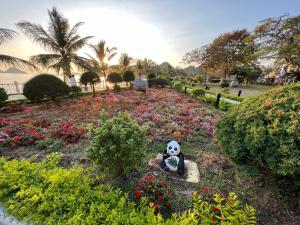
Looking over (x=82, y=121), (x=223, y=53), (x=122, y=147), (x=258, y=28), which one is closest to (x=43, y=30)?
(x=82, y=121)

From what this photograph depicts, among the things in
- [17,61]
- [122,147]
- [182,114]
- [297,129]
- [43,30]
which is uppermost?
[43,30]

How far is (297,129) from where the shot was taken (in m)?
1.71

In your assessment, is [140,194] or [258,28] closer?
[140,194]

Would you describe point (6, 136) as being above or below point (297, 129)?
below

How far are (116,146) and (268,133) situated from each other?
2.19 metres

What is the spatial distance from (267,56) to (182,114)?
1429 cm

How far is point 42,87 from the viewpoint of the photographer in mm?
9344

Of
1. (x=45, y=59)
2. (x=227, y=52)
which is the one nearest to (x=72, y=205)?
(x=45, y=59)

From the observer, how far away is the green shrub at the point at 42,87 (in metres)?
9.23

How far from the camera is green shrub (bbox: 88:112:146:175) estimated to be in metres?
2.31

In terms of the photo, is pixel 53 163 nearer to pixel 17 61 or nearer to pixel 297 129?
pixel 297 129

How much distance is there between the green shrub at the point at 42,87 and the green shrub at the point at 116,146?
9237 mm

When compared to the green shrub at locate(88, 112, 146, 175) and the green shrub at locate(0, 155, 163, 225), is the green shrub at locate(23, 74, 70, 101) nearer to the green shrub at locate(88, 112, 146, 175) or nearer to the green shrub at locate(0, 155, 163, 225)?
the green shrub at locate(0, 155, 163, 225)

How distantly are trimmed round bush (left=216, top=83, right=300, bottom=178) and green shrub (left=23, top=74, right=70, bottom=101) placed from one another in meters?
10.7
